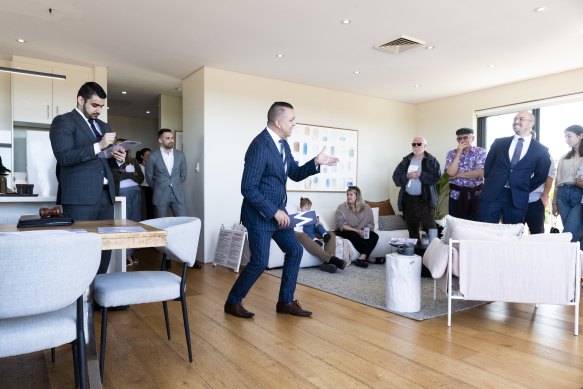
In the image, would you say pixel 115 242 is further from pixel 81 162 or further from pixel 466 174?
pixel 466 174

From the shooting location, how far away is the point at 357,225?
5344 mm

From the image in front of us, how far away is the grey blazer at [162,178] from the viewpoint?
509cm

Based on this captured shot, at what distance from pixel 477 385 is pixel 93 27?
14.1 feet

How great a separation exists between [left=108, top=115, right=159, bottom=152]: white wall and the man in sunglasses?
22.5ft

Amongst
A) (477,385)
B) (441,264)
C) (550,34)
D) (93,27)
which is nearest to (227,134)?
(93,27)

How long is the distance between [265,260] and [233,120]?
304 cm

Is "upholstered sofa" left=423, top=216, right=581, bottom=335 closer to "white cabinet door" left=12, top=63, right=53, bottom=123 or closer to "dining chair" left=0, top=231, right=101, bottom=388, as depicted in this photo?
"dining chair" left=0, top=231, right=101, bottom=388

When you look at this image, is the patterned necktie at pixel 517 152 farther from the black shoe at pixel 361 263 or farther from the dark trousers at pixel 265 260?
the dark trousers at pixel 265 260

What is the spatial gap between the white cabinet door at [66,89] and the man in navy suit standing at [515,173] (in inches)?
193

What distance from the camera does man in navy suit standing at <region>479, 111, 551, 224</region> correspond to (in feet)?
12.0

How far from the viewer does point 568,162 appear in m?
4.27

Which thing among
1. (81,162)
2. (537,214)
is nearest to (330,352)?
(81,162)

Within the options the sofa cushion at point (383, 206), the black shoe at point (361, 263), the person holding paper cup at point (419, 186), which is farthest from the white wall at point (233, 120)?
the person holding paper cup at point (419, 186)

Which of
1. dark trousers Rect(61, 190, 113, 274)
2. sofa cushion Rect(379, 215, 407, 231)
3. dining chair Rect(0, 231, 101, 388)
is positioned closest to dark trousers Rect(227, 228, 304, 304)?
dark trousers Rect(61, 190, 113, 274)
